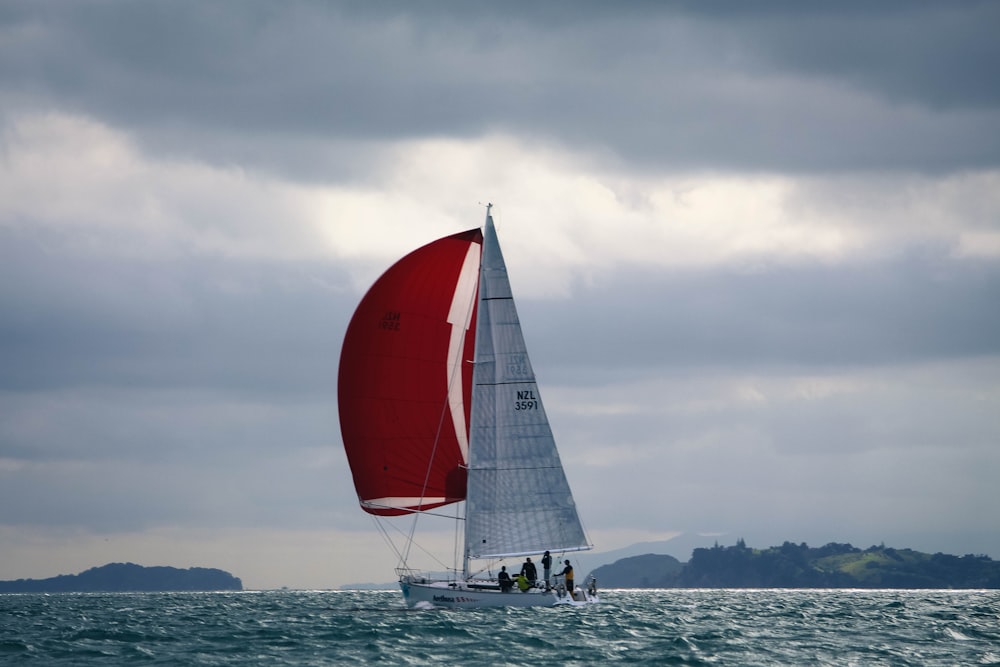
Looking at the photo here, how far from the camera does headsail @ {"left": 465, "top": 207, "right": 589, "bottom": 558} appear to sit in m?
64.1

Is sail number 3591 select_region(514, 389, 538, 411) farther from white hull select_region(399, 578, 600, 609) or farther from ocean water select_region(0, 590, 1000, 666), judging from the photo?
ocean water select_region(0, 590, 1000, 666)

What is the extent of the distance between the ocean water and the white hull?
1.43 feet

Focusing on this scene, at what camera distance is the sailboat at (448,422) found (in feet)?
211

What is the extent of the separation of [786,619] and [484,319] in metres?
19.5

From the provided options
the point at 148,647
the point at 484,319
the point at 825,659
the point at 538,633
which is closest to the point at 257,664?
the point at 148,647

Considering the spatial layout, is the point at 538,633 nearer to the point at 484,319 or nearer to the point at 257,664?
the point at 257,664

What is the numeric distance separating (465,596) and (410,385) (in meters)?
9.74

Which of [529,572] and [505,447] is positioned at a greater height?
[505,447]

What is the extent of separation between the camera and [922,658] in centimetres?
4525

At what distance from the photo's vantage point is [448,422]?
65.8 metres

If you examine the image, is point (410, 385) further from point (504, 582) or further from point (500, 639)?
point (500, 639)

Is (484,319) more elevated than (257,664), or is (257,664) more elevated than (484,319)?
(484,319)

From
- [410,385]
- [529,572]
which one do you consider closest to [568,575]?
[529,572]

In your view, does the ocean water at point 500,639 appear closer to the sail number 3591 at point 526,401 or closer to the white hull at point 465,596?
the white hull at point 465,596
